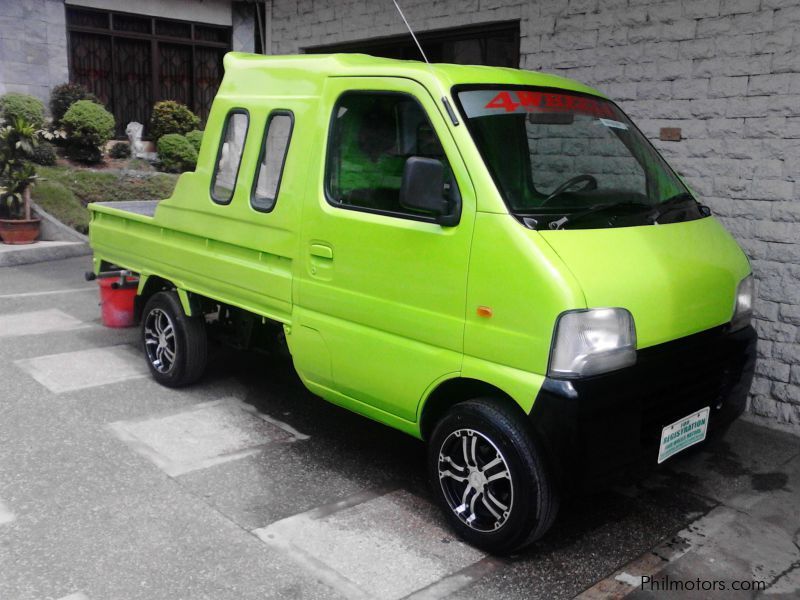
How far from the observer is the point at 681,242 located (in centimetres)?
375

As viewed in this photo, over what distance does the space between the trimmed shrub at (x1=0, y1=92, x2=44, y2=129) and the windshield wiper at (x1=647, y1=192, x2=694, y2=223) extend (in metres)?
13.5

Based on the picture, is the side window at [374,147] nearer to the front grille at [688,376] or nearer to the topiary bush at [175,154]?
the front grille at [688,376]

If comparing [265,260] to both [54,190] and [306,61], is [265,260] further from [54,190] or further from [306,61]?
[54,190]

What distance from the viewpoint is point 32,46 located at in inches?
617

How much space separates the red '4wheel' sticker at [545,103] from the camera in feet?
12.7

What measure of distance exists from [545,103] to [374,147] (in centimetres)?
93

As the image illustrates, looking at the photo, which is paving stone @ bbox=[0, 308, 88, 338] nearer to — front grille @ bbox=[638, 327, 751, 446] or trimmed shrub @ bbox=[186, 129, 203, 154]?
front grille @ bbox=[638, 327, 751, 446]

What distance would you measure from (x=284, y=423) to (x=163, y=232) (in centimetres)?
161

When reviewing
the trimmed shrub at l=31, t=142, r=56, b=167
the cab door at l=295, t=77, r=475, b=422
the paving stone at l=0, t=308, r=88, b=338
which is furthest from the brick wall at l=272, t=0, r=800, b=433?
the trimmed shrub at l=31, t=142, r=56, b=167

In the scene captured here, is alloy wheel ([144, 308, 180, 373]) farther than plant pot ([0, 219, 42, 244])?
No

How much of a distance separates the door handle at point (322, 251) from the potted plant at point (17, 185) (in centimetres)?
864

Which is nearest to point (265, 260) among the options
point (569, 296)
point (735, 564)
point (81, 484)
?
point (81, 484)

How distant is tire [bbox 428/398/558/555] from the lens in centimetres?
335

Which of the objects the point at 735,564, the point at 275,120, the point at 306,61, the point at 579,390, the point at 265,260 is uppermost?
the point at 306,61
